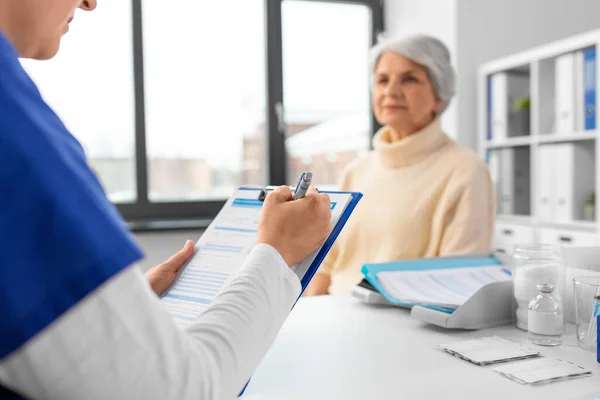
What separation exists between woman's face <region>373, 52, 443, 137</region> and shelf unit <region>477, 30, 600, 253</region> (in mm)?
977

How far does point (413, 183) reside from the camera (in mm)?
1840

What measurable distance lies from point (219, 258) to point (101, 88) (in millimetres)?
2505

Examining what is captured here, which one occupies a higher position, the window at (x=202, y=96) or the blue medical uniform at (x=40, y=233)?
the window at (x=202, y=96)

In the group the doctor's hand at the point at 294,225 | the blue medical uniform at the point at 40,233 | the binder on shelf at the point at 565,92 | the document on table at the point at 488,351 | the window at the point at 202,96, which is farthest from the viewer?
the window at the point at 202,96

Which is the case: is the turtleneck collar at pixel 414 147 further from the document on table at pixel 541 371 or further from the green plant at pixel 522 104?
the green plant at pixel 522 104

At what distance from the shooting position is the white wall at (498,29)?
3.10 m

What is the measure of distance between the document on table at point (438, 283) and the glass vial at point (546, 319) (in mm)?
145

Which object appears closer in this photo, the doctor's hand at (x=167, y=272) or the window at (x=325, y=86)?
the doctor's hand at (x=167, y=272)

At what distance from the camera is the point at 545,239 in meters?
2.71

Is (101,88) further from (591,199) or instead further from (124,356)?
(124,356)

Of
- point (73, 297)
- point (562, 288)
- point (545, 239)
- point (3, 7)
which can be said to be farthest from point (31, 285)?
point (545, 239)

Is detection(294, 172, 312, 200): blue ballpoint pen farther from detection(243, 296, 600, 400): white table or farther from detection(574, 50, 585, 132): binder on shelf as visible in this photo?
detection(574, 50, 585, 132): binder on shelf

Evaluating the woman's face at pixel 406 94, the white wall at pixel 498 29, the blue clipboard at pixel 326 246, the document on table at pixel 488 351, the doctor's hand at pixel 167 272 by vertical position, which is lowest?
the document on table at pixel 488 351

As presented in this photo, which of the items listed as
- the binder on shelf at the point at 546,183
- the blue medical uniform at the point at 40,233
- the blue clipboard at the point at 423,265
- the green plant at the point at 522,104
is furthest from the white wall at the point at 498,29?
the blue medical uniform at the point at 40,233
